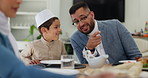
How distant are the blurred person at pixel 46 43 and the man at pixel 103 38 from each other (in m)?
0.19

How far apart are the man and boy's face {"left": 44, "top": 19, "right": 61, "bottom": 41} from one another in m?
0.18

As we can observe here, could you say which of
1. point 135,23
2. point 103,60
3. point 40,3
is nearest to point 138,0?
point 135,23

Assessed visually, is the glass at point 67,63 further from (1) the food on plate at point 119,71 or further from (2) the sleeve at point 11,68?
(2) the sleeve at point 11,68

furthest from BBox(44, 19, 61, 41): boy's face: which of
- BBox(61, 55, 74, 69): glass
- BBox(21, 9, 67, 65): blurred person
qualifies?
BBox(61, 55, 74, 69): glass

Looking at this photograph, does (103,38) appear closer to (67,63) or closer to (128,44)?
(128,44)

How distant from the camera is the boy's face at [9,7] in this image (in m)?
0.78

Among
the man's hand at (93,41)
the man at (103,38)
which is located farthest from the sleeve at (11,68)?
the man at (103,38)

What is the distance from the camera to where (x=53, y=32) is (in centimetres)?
247

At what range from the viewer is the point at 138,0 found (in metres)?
5.66

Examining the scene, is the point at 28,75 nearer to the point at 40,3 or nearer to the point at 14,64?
the point at 14,64

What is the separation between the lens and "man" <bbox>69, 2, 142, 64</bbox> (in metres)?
2.23

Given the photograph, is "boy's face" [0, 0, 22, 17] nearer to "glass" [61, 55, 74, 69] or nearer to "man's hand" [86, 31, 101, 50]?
"glass" [61, 55, 74, 69]

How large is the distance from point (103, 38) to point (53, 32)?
1.63 ft

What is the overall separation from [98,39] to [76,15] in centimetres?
33
